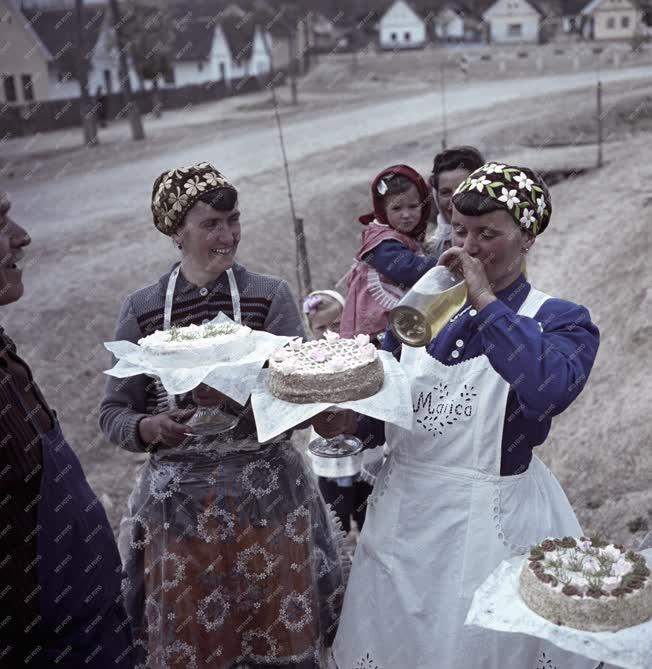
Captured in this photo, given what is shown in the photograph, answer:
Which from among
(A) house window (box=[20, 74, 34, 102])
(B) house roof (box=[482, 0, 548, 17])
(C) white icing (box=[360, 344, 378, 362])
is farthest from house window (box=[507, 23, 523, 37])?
(C) white icing (box=[360, 344, 378, 362])

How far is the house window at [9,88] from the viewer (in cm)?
3065

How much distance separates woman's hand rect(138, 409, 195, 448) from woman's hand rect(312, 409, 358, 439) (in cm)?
47

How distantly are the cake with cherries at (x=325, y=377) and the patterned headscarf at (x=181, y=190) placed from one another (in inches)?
29.0

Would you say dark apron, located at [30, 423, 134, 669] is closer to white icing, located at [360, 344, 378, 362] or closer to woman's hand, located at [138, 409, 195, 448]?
woman's hand, located at [138, 409, 195, 448]

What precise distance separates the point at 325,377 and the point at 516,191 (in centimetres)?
86

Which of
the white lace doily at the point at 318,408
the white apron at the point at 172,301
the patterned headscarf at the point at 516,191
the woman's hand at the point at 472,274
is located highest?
the patterned headscarf at the point at 516,191

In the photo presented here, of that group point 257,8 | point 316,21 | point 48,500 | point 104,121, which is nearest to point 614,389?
point 48,500

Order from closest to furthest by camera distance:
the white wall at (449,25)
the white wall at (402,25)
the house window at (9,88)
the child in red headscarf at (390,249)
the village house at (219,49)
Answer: the child in red headscarf at (390,249) → the house window at (9,88) → the village house at (219,49) → the white wall at (449,25) → the white wall at (402,25)

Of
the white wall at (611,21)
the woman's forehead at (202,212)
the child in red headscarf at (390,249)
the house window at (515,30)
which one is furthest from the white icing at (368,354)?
the house window at (515,30)

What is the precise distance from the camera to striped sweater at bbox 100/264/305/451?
3.33m

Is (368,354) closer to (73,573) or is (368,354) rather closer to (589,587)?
(589,587)

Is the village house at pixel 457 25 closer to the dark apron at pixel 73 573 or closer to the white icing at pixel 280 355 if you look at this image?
the white icing at pixel 280 355

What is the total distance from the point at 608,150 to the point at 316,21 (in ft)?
179

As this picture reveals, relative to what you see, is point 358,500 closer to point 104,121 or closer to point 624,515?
point 624,515
